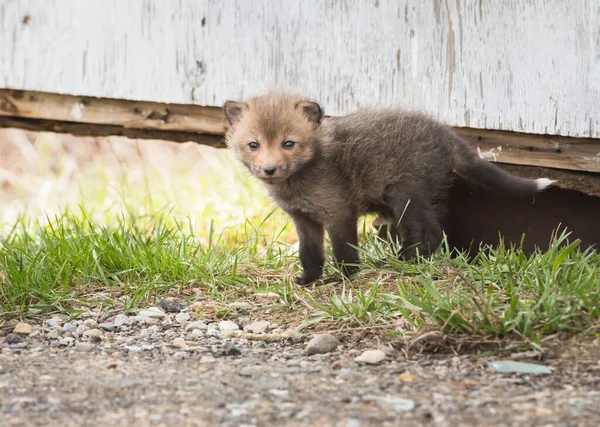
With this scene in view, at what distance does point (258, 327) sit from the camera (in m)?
3.75

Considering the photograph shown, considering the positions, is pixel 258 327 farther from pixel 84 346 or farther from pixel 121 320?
pixel 84 346

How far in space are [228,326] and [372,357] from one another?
0.92 m

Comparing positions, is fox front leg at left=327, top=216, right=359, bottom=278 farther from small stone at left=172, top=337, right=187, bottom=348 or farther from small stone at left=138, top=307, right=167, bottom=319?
small stone at left=172, top=337, right=187, bottom=348

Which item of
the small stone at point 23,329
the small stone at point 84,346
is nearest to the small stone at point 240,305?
the small stone at point 84,346

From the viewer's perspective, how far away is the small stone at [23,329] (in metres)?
3.69

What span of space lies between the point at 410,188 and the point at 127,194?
2.97 meters

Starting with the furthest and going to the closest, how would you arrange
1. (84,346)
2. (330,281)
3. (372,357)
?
(330,281) < (84,346) < (372,357)

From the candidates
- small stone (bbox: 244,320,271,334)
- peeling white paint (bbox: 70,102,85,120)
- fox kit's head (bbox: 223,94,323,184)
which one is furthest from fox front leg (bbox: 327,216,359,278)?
peeling white paint (bbox: 70,102,85,120)

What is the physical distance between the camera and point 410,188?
15.1ft

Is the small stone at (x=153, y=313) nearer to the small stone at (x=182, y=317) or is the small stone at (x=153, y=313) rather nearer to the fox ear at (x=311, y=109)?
the small stone at (x=182, y=317)

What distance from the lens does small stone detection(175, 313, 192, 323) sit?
391 centimetres

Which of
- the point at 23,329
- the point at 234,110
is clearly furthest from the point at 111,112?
the point at 23,329

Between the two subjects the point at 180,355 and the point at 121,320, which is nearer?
the point at 180,355

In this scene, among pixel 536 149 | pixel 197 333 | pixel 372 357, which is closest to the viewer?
pixel 372 357
